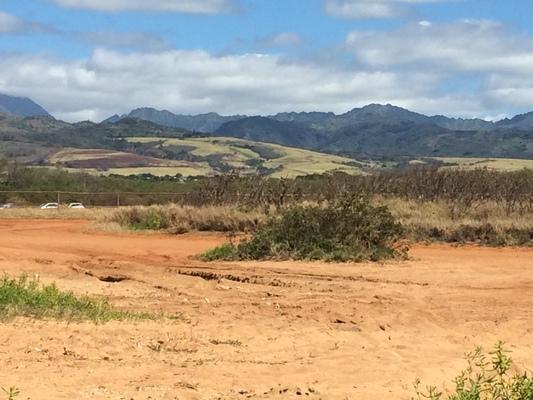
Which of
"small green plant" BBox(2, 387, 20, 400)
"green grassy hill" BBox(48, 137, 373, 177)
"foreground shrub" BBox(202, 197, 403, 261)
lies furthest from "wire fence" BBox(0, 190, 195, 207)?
"green grassy hill" BBox(48, 137, 373, 177)

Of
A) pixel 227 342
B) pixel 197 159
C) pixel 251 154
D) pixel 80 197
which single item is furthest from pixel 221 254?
pixel 251 154

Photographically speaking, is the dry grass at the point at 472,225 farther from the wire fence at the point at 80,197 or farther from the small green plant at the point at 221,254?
the wire fence at the point at 80,197

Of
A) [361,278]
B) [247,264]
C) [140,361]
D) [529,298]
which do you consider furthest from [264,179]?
[140,361]

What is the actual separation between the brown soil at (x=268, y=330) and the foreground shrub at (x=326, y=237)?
2.71 feet

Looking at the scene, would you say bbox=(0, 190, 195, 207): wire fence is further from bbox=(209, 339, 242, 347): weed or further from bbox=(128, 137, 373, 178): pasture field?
bbox=(128, 137, 373, 178): pasture field

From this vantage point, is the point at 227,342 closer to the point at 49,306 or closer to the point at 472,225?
the point at 49,306

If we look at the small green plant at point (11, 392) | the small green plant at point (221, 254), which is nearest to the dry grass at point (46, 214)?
the small green plant at point (221, 254)

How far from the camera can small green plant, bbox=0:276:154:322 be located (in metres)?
9.41

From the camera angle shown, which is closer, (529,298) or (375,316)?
(375,316)

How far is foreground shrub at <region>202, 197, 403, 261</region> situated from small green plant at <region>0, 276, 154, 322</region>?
779 centimetres

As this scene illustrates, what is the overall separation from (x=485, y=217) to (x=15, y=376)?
1923cm

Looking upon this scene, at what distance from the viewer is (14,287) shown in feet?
33.5

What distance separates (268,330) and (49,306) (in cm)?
252

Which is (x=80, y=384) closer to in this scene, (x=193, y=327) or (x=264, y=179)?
(x=193, y=327)
